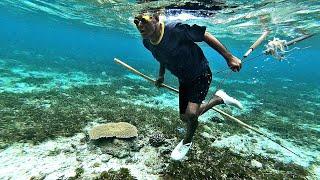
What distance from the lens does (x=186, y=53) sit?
6293 mm

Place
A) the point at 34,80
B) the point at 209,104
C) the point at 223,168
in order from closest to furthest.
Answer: the point at 209,104 → the point at 223,168 → the point at 34,80

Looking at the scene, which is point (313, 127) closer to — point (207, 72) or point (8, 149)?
point (207, 72)

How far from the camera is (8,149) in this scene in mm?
8188

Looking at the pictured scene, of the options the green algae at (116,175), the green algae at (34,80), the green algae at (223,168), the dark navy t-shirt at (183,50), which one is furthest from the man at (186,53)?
the green algae at (34,80)

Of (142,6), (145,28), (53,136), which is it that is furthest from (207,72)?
(142,6)

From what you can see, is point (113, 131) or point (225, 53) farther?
point (113, 131)

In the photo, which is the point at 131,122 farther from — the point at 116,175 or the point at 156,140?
the point at 116,175

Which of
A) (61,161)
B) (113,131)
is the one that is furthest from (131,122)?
(61,161)

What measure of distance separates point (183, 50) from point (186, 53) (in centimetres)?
10

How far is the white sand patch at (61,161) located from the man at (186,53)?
2.03m

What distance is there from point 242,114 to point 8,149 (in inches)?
454

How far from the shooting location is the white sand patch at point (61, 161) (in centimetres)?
708

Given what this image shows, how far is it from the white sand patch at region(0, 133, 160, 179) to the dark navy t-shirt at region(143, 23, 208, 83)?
2993 mm

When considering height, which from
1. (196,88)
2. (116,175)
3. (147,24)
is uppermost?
(147,24)
